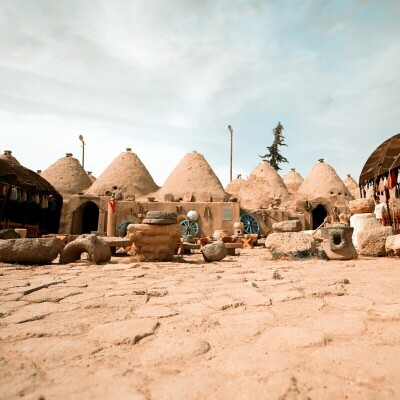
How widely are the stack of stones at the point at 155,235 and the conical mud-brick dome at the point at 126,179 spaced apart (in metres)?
13.4

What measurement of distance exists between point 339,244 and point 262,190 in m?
16.6

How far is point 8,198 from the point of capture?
12.5 m

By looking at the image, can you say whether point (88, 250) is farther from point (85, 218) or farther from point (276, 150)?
point (276, 150)

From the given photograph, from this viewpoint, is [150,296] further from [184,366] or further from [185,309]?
[184,366]

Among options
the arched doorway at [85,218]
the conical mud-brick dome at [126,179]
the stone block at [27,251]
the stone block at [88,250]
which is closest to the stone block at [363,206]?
the stone block at [88,250]

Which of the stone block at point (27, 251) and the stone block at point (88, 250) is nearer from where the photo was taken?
the stone block at point (27, 251)

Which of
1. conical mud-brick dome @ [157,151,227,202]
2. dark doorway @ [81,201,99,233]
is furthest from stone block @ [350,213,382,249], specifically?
dark doorway @ [81,201,99,233]

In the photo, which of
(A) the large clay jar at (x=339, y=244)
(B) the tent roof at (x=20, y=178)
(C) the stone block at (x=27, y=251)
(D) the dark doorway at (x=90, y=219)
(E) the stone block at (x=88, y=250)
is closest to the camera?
(C) the stone block at (x=27, y=251)

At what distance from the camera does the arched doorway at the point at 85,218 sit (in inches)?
643

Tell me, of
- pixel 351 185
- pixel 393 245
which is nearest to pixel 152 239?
pixel 393 245

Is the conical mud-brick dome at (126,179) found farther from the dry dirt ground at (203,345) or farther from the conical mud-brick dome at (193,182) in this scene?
the dry dirt ground at (203,345)

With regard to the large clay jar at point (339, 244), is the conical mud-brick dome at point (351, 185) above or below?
above

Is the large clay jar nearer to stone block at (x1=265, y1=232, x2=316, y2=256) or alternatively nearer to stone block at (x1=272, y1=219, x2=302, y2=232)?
stone block at (x1=265, y1=232, x2=316, y2=256)

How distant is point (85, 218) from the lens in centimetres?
1912
